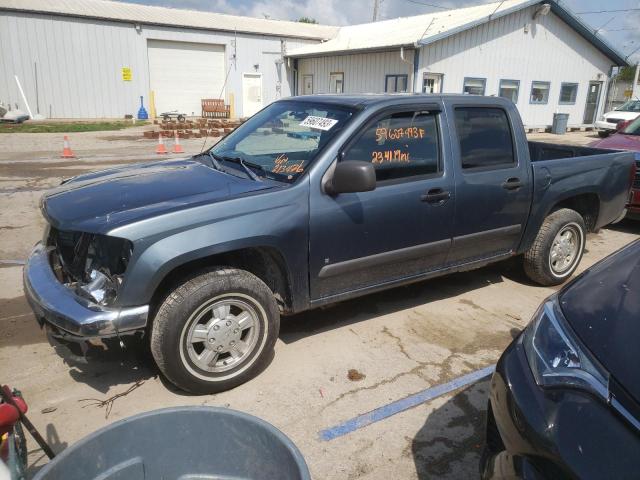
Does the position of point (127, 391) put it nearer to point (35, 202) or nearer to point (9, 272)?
point (9, 272)

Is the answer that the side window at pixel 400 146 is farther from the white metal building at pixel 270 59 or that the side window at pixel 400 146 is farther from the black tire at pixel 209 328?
the white metal building at pixel 270 59

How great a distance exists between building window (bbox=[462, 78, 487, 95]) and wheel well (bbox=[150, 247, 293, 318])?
2001 centimetres

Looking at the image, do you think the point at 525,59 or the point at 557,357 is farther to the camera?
the point at 525,59

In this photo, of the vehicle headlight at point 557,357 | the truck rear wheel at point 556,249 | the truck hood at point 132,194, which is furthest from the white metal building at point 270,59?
the vehicle headlight at point 557,357

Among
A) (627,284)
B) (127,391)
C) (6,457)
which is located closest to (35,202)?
(127,391)

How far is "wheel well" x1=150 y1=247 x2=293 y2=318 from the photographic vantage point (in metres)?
3.08

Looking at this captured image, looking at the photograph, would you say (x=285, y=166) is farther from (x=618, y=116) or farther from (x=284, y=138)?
(x=618, y=116)

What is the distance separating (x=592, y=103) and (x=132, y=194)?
28.4 meters

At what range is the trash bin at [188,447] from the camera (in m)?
1.67

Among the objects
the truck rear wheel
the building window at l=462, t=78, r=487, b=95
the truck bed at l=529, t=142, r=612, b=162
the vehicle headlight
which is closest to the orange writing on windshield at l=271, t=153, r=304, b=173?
the vehicle headlight

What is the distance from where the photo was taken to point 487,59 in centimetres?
2134

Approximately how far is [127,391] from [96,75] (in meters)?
26.3

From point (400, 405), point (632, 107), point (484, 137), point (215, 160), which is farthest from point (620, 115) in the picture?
point (400, 405)

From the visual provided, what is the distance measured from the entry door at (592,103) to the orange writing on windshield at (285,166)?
26.8 metres
